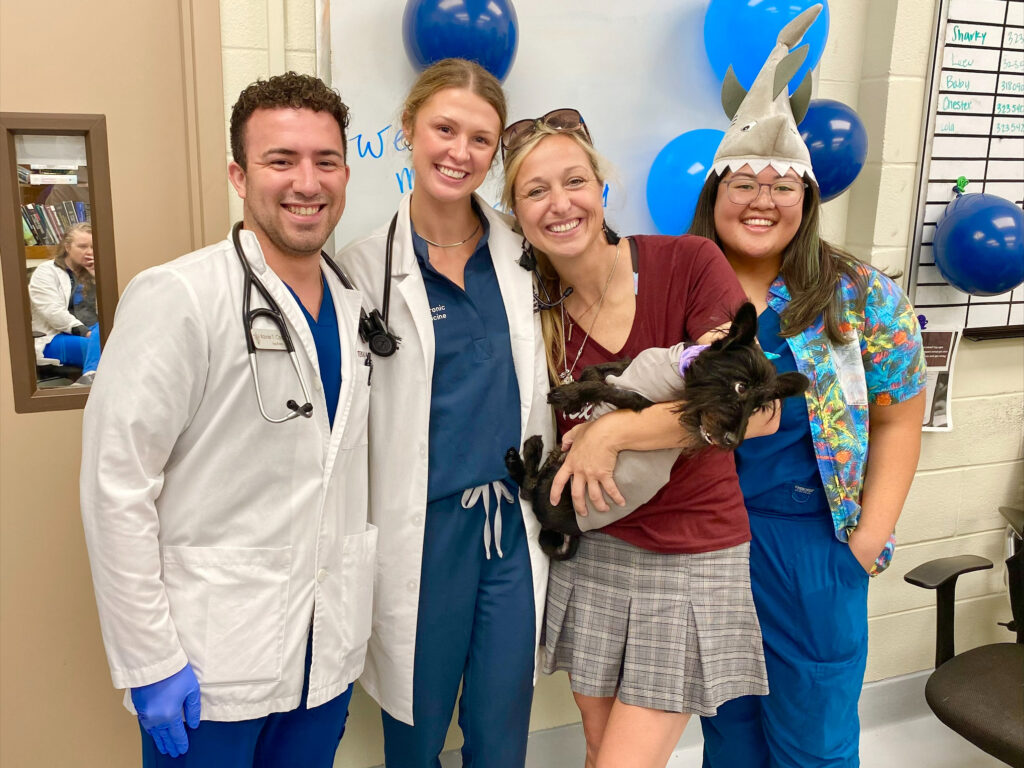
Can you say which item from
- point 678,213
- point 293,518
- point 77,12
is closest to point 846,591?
point 678,213

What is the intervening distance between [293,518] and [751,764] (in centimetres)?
124

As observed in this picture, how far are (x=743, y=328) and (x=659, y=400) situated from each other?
0.68 ft

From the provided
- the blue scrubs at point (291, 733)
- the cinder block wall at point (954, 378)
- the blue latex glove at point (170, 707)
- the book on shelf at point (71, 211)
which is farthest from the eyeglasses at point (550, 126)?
the blue latex glove at point (170, 707)

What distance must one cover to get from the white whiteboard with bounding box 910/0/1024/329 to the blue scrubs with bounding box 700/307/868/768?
110 cm

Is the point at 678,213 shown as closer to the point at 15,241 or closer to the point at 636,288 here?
the point at 636,288

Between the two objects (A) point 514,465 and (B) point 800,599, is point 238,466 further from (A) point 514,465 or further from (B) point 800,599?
(B) point 800,599

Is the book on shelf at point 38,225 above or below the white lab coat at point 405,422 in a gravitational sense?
above

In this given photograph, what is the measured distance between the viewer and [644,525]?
147cm

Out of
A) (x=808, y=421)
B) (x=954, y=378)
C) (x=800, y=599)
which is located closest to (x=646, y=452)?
(x=808, y=421)

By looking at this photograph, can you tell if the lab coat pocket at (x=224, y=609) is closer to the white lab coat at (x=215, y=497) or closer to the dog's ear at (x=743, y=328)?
the white lab coat at (x=215, y=497)

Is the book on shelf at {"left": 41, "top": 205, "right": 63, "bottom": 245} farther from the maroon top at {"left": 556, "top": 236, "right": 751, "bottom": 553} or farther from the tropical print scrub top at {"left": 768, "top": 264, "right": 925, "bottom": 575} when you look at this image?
the tropical print scrub top at {"left": 768, "top": 264, "right": 925, "bottom": 575}

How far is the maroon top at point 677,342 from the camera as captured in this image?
1.45m

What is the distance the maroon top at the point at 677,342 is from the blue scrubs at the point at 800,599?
18 cm

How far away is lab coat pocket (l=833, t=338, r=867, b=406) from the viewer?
1.61 metres
